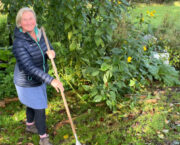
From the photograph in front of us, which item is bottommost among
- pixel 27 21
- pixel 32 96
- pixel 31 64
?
pixel 32 96

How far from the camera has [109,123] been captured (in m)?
3.32

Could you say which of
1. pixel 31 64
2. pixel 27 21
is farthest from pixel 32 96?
pixel 27 21

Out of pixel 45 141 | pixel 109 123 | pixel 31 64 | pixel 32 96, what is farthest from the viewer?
pixel 109 123

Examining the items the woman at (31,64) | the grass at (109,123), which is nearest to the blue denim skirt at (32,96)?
the woman at (31,64)

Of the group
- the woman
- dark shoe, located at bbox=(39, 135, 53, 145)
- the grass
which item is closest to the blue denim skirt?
the woman

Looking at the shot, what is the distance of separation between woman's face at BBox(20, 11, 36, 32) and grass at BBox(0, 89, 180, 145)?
4.88 feet

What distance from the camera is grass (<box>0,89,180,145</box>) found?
2.98m

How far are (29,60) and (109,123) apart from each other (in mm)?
1557

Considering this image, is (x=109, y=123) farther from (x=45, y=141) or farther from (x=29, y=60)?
(x=29, y=60)

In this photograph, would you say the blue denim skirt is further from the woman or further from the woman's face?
the woman's face

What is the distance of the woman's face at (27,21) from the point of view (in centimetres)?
244

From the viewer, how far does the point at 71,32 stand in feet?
11.5

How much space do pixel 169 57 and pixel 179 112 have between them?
6.33 feet

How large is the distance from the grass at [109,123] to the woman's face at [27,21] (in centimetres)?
149
